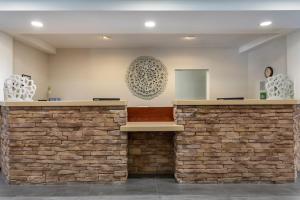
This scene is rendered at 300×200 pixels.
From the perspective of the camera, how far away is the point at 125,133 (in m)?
4.02

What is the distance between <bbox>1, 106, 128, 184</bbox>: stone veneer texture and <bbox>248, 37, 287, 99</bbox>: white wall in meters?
3.62

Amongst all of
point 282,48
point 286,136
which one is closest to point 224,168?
point 286,136

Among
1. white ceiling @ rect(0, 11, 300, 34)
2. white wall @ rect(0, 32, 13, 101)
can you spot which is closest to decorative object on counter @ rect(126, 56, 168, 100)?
white ceiling @ rect(0, 11, 300, 34)

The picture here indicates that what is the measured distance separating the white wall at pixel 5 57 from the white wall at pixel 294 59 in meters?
5.12

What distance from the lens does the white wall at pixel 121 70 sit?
24.0ft

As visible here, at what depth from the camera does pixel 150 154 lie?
448cm

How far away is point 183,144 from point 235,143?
2.40ft

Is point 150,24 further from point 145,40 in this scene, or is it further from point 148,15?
point 145,40

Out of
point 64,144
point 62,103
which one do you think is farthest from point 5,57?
point 64,144

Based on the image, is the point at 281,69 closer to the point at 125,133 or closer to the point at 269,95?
the point at 269,95

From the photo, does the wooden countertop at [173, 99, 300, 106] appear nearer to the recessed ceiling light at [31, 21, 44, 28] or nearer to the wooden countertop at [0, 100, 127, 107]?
the wooden countertop at [0, 100, 127, 107]

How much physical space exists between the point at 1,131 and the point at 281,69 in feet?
17.3

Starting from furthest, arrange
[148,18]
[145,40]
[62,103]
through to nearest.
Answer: [145,40], [148,18], [62,103]

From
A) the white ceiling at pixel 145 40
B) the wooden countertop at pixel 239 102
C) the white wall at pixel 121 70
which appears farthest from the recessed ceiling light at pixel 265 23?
the white wall at pixel 121 70
